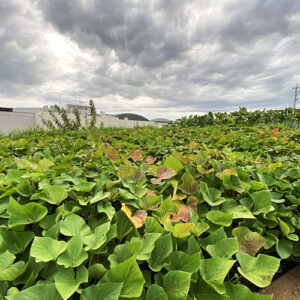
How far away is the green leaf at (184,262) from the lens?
738 mm

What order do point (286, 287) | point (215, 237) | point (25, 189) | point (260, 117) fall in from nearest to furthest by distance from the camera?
point (215, 237), point (25, 189), point (286, 287), point (260, 117)

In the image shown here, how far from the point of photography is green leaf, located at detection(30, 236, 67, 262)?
68 centimetres

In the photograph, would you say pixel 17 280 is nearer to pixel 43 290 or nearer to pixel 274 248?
pixel 43 290

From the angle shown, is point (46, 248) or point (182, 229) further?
point (182, 229)

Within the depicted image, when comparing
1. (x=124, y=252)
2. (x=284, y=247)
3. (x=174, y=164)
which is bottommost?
(x=284, y=247)

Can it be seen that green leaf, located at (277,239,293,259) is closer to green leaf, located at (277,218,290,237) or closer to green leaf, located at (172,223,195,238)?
green leaf, located at (277,218,290,237)

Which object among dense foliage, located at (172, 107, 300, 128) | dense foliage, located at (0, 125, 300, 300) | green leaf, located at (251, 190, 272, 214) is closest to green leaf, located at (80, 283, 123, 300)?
dense foliage, located at (0, 125, 300, 300)

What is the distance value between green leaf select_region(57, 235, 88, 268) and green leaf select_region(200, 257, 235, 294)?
Answer: 0.45 metres

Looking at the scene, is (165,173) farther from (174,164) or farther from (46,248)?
(46,248)

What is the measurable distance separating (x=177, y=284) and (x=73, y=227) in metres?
0.48

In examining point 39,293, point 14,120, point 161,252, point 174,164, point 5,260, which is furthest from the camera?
point 14,120

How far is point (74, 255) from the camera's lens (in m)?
0.69

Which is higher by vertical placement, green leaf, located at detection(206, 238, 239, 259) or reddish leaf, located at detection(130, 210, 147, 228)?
reddish leaf, located at detection(130, 210, 147, 228)

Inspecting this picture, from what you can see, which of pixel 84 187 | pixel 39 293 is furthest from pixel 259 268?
pixel 84 187
